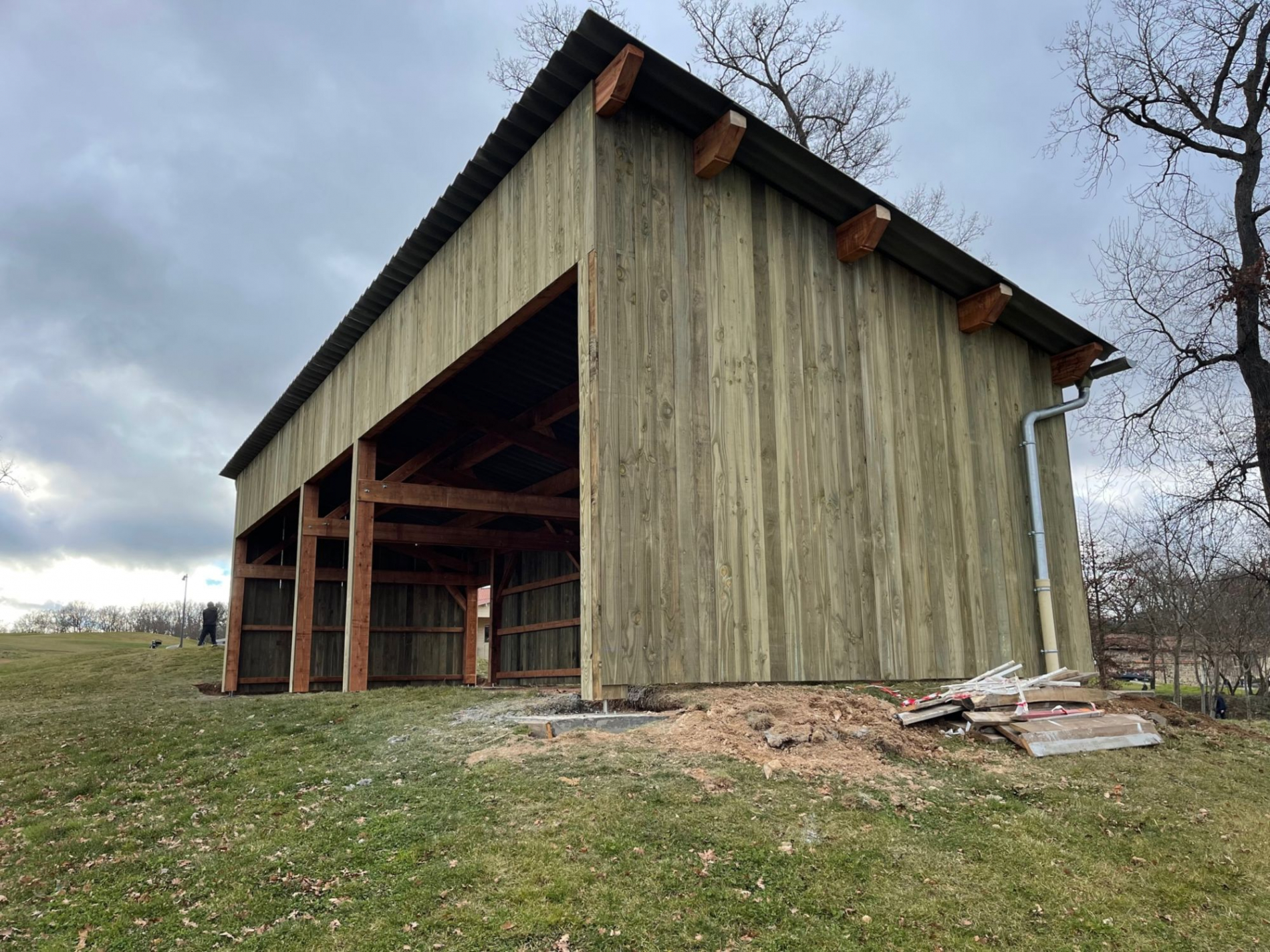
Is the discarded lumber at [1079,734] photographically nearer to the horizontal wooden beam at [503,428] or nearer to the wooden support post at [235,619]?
the horizontal wooden beam at [503,428]

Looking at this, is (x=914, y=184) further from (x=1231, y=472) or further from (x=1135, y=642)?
(x=1135, y=642)

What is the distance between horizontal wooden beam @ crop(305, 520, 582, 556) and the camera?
14398 millimetres

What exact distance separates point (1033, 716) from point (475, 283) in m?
6.64

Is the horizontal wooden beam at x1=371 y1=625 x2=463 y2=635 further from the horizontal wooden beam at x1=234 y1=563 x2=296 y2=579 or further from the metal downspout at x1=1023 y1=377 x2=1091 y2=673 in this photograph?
the metal downspout at x1=1023 y1=377 x2=1091 y2=673

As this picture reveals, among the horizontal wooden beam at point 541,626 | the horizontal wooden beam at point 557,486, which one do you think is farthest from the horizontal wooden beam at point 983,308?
the horizontal wooden beam at point 541,626

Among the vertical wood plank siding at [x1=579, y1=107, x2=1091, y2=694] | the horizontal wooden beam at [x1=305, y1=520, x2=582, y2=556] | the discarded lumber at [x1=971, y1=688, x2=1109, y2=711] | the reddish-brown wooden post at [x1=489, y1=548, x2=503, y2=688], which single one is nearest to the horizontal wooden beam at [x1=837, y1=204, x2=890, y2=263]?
the vertical wood plank siding at [x1=579, y1=107, x2=1091, y2=694]

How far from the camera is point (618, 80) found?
654 cm

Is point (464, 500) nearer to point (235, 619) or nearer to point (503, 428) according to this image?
point (503, 428)

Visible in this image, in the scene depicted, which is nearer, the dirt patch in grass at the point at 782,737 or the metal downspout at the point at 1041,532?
the dirt patch in grass at the point at 782,737

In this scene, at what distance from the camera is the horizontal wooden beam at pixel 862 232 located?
7914 millimetres

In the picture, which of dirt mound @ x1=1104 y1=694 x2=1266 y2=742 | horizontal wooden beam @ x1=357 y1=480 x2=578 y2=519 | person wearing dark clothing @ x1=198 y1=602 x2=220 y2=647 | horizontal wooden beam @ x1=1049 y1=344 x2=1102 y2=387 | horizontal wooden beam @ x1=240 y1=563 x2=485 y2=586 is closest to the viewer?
dirt mound @ x1=1104 y1=694 x2=1266 y2=742

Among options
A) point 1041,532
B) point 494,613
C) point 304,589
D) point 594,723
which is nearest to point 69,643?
point 494,613

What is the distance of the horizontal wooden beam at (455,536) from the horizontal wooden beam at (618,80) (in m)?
9.51

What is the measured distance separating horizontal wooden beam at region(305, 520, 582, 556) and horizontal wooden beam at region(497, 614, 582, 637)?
142 cm
